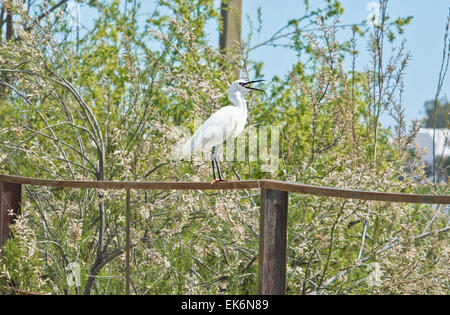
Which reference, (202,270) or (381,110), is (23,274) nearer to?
(202,270)

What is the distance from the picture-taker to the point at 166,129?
3.89 m

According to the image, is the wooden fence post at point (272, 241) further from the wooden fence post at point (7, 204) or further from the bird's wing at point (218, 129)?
the wooden fence post at point (7, 204)

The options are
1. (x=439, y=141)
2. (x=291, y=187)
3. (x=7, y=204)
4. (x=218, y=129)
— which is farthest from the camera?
(x=439, y=141)

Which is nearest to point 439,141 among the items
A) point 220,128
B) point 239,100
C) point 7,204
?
point 239,100

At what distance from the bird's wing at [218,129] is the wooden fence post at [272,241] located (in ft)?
2.80

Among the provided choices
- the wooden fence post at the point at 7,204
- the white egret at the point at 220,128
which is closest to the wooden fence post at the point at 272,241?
the white egret at the point at 220,128

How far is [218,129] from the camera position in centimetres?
295

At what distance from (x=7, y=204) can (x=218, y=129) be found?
1.35 meters

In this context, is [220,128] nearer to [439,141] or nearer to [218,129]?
[218,129]

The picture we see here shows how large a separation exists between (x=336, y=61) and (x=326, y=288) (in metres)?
1.56

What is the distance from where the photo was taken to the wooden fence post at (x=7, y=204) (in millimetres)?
3262
